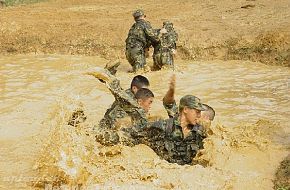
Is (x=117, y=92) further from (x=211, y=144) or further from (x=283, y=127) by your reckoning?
(x=283, y=127)

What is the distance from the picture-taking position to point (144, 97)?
7.51 m

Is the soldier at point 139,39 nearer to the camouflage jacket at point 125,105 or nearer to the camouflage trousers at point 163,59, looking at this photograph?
the camouflage trousers at point 163,59

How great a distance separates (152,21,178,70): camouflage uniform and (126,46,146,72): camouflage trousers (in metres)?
0.33

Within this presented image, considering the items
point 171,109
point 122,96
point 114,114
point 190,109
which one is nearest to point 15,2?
point 114,114

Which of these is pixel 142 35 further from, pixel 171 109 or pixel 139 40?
pixel 171 109

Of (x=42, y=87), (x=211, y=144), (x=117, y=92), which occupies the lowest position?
(x=42, y=87)

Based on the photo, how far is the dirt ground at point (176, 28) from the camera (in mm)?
13828

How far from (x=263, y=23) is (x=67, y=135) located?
944 centimetres

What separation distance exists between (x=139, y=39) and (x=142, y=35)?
13cm

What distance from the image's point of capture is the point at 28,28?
16.5 m

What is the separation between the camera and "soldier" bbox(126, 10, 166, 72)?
504 inches

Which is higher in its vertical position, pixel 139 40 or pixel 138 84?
pixel 138 84

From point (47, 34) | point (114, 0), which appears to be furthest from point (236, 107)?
point (114, 0)

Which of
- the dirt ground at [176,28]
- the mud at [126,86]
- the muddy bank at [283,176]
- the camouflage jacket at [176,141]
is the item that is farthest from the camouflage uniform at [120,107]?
the dirt ground at [176,28]
